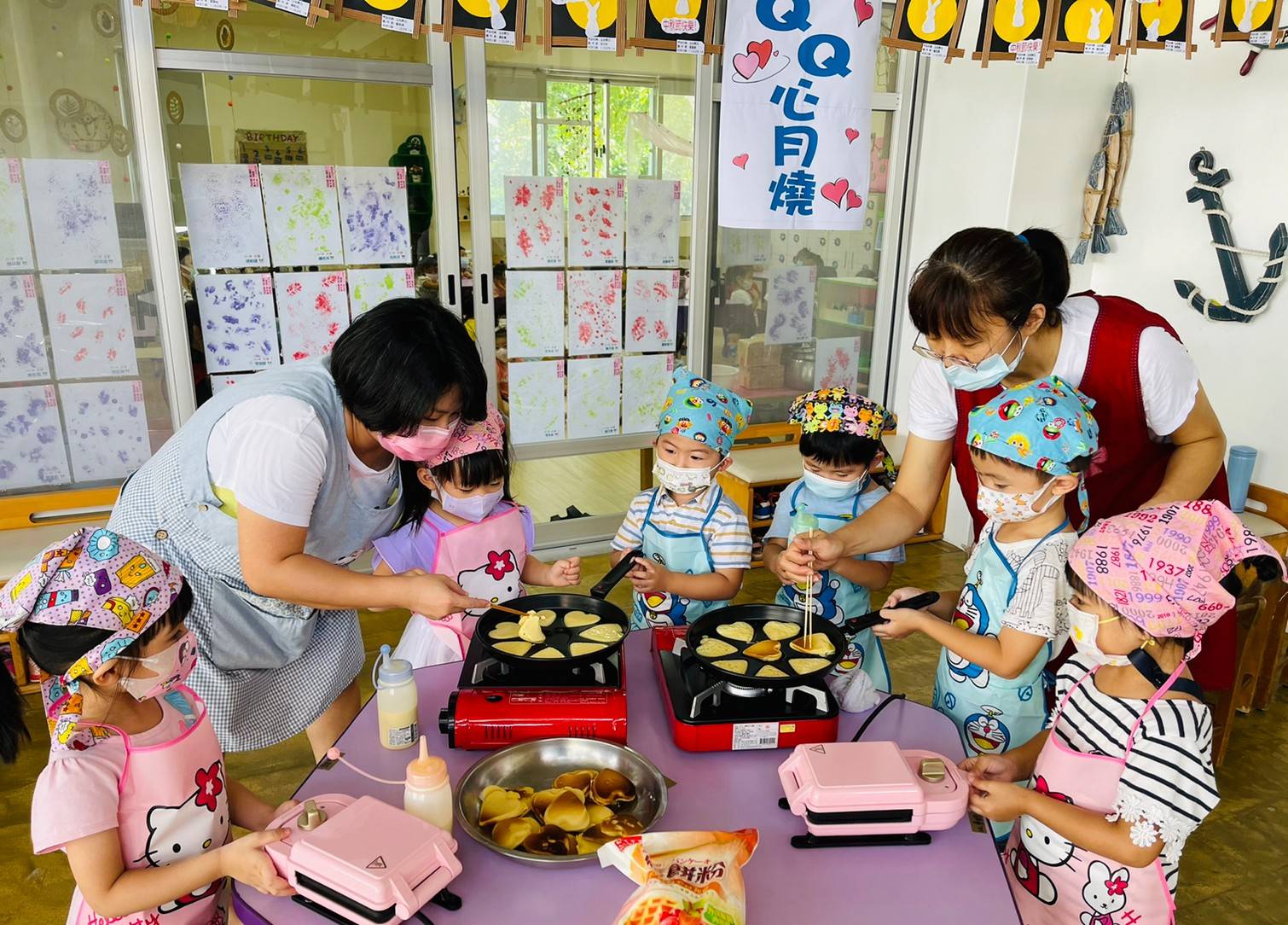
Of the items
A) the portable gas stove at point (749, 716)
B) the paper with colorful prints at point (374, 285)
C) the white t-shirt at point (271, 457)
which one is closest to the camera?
the portable gas stove at point (749, 716)

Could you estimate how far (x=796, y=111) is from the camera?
3678 millimetres

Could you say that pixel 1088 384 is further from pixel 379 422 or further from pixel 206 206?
pixel 206 206

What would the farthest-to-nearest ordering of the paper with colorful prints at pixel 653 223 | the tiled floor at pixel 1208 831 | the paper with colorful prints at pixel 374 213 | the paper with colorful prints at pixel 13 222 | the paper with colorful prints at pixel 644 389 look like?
the paper with colorful prints at pixel 644 389, the paper with colorful prints at pixel 653 223, the paper with colorful prints at pixel 374 213, the paper with colorful prints at pixel 13 222, the tiled floor at pixel 1208 831

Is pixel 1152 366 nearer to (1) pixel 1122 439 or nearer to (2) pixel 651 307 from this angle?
(1) pixel 1122 439

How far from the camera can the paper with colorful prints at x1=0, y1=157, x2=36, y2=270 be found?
3355 millimetres

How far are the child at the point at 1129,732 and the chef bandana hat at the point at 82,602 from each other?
1331 mm

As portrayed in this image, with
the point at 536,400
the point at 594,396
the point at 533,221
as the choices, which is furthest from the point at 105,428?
the point at 594,396

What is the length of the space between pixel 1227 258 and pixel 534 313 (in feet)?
10.3

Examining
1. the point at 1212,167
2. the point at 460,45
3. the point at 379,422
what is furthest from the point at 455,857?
the point at 1212,167

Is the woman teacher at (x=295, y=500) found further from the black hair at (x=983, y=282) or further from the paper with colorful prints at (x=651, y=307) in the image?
the paper with colorful prints at (x=651, y=307)

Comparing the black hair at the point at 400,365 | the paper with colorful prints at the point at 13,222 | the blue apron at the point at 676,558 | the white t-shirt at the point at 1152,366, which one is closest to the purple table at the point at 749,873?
the black hair at the point at 400,365

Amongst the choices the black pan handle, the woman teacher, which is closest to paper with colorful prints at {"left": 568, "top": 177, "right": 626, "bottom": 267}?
the woman teacher

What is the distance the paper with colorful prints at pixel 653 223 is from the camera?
A: 4418 millimetres

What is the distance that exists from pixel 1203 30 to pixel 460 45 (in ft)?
10.4
